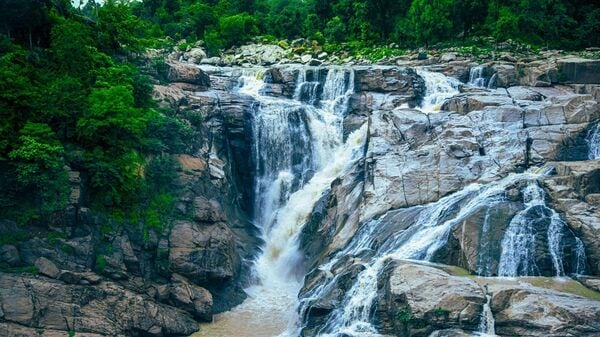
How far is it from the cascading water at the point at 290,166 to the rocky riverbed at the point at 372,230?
174 millimetres

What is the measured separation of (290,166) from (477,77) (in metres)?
14.7

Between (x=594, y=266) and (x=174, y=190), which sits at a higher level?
(x=174, y=190)

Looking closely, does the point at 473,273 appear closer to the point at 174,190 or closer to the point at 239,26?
the point at 174,190

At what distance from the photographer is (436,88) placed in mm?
37469

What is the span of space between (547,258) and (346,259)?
768 cm

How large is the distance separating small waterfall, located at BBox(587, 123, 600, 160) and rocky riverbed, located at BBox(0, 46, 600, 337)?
100 mm

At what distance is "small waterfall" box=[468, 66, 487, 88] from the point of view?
38.2 meters

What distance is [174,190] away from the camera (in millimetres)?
26344

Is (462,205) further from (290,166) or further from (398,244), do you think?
(290,166)

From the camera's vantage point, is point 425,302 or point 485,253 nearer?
point 425,302

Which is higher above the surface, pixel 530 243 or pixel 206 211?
pixel 206 211

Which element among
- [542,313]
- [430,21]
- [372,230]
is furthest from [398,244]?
[430,21]

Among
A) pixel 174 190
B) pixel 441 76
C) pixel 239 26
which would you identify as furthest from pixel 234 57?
pixel 174 190

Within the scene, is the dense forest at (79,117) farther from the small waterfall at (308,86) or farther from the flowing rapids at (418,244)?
the small waterfall at (308,86)
